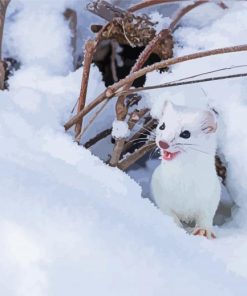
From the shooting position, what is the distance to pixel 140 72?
1.95 ft

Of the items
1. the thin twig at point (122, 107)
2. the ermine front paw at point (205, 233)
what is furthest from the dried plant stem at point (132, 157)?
the ermine front paw at point (205, 233)

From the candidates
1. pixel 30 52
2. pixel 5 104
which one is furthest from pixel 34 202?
pixel 30 52

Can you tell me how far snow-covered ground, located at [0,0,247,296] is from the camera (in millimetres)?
453

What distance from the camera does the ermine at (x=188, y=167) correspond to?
62 cm

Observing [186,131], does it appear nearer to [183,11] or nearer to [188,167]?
[188,167]

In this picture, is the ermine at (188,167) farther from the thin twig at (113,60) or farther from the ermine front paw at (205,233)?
the thin twig at (113,60)

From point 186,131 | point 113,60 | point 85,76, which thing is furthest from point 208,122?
point 113,60

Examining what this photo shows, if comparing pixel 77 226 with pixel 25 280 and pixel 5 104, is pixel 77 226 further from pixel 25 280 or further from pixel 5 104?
pixel 5 104

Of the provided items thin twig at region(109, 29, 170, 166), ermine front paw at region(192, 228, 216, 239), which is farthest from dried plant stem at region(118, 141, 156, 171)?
ermine front paw at region(192, 228, 216, 239)

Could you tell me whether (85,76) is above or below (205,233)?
above

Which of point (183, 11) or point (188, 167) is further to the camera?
point (183, 11)

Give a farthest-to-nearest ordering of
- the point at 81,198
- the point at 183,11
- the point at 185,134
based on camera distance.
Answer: the point at 183,11 → the point at 185,134 → the point at 81,198

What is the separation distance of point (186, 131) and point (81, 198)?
0.53ft

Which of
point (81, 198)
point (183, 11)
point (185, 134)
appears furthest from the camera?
point (183, 11)
